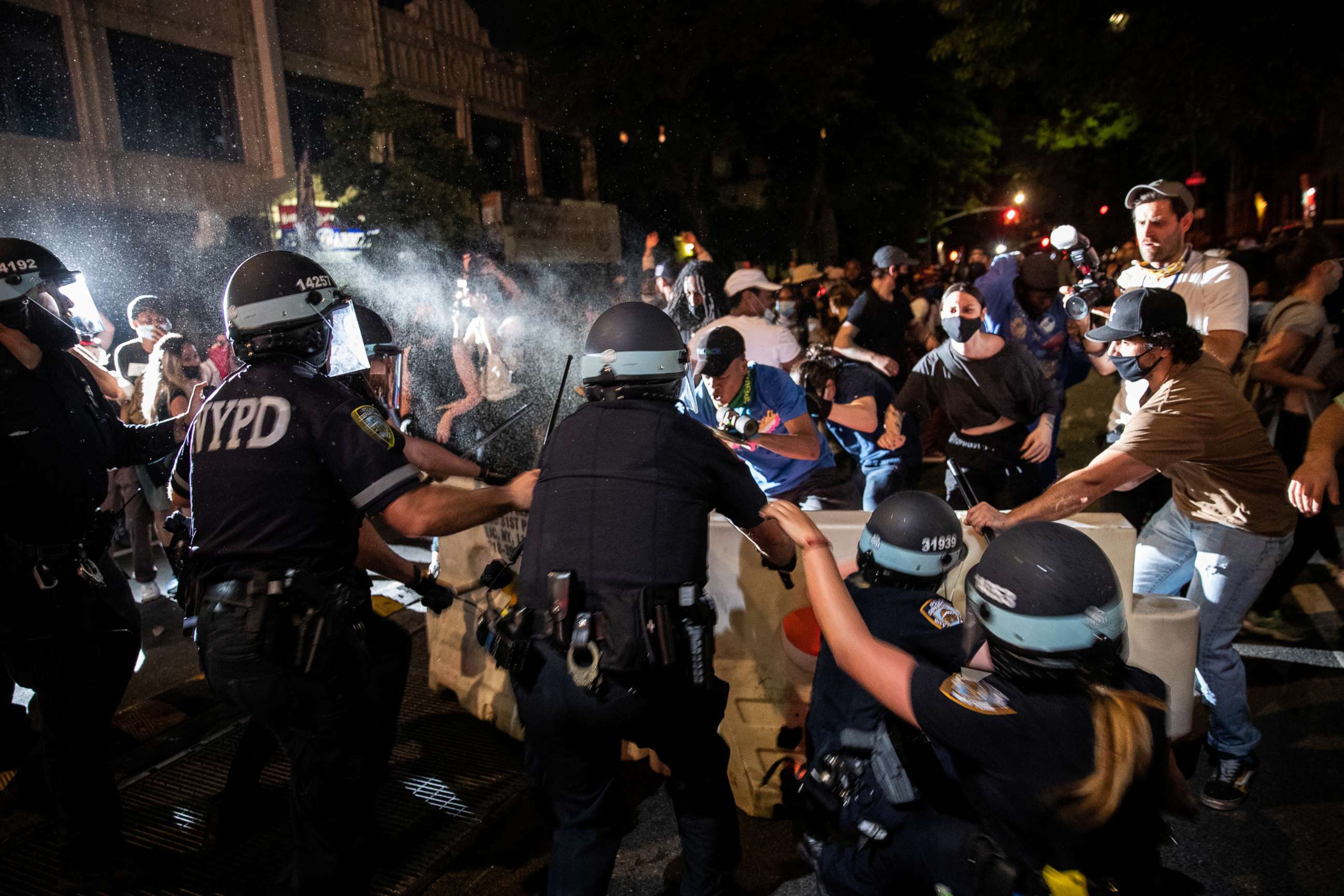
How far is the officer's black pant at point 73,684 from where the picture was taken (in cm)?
305

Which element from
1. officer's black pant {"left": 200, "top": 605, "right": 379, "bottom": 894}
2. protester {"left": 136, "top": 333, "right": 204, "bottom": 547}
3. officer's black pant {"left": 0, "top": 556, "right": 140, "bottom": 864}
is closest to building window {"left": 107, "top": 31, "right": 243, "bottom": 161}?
protester {"left": 136, "top": 333, "right": 204, "bottom": 547}

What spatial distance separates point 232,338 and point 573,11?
69.7 feet

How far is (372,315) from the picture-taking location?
15.1ft

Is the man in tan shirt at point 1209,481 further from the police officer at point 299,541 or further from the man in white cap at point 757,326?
the man in white cap at point 757,326

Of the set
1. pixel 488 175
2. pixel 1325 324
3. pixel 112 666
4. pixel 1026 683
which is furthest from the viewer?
pixel 488 175

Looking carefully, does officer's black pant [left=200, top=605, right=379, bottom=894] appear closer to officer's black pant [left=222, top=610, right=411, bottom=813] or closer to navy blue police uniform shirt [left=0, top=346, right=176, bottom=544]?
officer's black pant [left=222, top=610, right=411, bottom=813]

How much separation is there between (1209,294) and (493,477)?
3790mm

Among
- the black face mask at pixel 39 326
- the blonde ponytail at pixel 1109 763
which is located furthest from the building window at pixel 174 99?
the blonde ponytail at pixel 1109 763

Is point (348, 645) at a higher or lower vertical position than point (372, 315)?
lower

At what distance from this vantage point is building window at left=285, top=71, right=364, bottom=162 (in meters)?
19.5

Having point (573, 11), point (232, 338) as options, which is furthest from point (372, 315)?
point (573, 11)

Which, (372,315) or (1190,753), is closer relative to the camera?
(1190,753)

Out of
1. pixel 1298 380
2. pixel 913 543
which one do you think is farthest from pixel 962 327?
pixel 913 543

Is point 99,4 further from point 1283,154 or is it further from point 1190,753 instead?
point 1283,154
